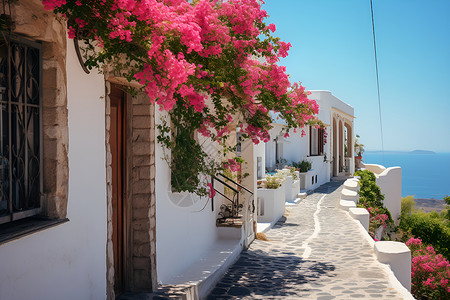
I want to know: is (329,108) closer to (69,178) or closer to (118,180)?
(118,180)

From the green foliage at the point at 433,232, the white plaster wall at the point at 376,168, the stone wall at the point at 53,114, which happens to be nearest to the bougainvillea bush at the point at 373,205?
the green foliage at the point at 433,232

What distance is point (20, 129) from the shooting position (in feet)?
10.8

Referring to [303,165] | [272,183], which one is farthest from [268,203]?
[303,165]

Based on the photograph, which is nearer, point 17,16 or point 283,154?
point 17,16

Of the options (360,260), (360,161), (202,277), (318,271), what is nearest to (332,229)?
(360,260)

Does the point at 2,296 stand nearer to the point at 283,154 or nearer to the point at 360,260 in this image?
the point at 360,260

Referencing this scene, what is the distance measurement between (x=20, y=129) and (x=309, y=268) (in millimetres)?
6494

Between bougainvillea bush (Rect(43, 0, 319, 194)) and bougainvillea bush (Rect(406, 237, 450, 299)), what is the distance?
7.01 m

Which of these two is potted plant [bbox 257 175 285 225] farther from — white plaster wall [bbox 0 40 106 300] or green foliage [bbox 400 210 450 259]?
green foliage [bbox 400 210 450 259]

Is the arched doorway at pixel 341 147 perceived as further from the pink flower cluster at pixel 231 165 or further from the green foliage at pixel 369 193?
the pink flower cluster at pixel 231 165

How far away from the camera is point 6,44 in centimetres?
309

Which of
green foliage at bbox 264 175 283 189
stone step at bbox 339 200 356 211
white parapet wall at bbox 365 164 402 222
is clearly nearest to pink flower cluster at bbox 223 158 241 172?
green foliage at bbox 264 175 283 189

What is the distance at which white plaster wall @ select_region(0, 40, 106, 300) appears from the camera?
3117 millimetres

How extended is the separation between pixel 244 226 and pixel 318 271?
6.88 feet
